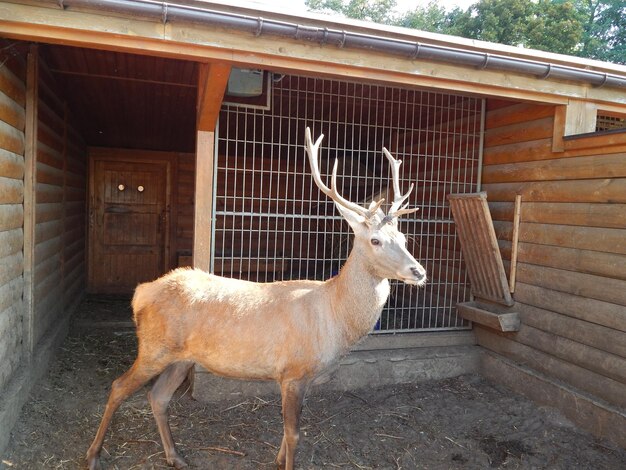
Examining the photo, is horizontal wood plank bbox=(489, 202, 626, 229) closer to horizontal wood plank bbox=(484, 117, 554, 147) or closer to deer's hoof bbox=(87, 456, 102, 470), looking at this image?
horizontal wood plank bbox=(484, 117, 554, 147)

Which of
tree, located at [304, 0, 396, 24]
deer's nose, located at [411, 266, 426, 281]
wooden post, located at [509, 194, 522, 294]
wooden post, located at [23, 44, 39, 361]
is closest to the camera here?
deer's nose, located at [411, 266, 426, 281]

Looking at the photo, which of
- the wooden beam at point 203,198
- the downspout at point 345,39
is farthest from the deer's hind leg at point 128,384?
the downspout at point 345,39

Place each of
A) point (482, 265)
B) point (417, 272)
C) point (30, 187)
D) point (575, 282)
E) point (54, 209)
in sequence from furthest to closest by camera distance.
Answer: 1. point (54, 209)
2. point (482, 265)
3. point (575, 282)
4. point (30, 187)
5. point (417, 272)

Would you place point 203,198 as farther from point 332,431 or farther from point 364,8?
point 364,8

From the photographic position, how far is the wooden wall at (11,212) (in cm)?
327

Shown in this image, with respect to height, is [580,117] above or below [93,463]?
above

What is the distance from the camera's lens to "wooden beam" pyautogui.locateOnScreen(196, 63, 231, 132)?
11.0 feet

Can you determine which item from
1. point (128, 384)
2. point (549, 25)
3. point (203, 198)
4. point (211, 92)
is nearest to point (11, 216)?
point (203, 198)

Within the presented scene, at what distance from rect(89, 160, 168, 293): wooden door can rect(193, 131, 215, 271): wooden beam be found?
5240 millimetres

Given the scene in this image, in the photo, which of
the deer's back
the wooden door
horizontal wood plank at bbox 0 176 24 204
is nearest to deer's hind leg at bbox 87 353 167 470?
the deer's back

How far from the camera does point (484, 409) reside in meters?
4.32

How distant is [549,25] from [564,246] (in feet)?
70.6

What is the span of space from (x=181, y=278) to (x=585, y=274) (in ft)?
10.8

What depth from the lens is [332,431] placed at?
3.83 metres
